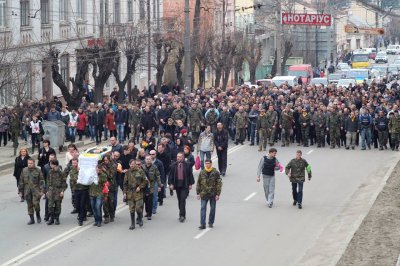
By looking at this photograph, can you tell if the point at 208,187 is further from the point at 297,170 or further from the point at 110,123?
the point at 110,123

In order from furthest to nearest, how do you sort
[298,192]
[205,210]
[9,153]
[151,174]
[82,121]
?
[82,121]
[9,153]
[298,192]
[151,174]
[205,210]

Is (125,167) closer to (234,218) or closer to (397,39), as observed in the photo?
(234,218)

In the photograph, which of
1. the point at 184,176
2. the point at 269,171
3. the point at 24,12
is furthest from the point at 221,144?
the point at 24,12

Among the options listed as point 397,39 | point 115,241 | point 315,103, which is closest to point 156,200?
point 115,241

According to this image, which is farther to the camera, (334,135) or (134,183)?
(334,135)

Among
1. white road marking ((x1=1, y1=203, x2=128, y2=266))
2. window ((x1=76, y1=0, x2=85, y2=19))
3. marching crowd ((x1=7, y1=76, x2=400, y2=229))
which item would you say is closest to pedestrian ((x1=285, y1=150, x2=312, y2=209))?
marching crowd ((x1=7, y1=76, x2=400, y2=229))

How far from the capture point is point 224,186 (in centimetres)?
2744

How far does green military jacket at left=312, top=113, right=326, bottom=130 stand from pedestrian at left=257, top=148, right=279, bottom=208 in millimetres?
12276

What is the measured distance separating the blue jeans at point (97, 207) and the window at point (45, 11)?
93.7 feet

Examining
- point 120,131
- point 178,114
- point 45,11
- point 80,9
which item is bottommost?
point 120,131

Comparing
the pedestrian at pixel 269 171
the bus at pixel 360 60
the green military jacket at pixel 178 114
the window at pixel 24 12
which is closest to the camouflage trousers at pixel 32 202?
the pedestrian at pixel 269 171

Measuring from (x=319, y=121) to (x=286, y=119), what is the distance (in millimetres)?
1105

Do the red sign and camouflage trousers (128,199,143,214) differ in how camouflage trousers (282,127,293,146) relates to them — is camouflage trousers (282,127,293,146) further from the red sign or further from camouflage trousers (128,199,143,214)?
the red sign

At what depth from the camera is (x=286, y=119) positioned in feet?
120
